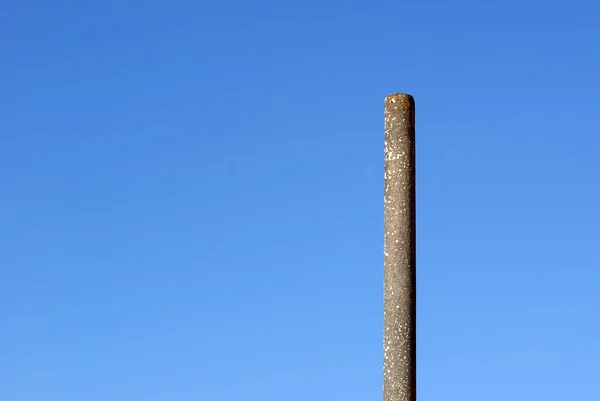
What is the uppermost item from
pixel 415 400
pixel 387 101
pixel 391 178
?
pixel 387 101

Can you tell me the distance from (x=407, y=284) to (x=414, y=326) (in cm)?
71

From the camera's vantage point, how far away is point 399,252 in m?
20.9

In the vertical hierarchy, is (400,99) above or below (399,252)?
above

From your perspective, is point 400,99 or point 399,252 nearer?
point 399,252

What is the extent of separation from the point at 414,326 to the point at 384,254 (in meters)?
1.34

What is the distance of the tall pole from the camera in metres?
20.5

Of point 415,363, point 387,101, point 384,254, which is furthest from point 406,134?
point 415,363

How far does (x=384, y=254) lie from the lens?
2116 centimetres

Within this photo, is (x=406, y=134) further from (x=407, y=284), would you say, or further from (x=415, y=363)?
(x=415, y=363)

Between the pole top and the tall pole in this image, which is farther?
the pole top

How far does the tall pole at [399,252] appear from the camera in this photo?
67.2ft

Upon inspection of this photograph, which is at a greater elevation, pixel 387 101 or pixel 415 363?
pixel 387 101

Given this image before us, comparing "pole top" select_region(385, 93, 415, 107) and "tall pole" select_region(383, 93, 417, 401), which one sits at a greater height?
"pole top" select_region(385, 93, 415, 107)

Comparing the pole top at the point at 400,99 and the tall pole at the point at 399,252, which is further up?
the pole top at the point at 400,99
